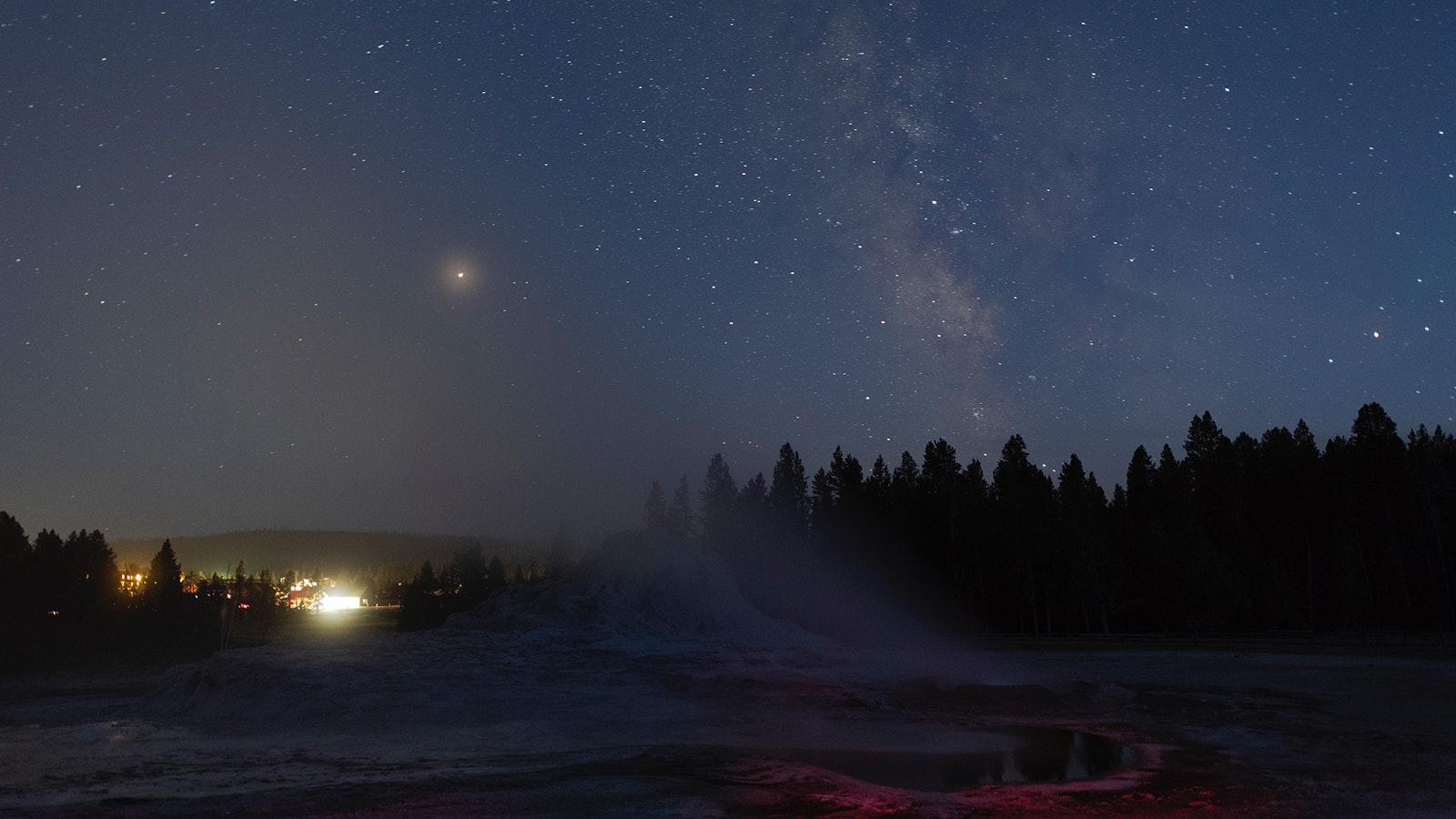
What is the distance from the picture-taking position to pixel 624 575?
57.3 m

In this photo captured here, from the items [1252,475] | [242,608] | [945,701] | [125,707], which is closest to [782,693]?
[945,701]

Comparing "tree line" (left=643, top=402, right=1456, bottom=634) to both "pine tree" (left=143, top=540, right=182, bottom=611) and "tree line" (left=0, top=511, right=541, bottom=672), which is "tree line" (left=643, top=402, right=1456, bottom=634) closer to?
"tree line" (left=0, top=511, right=541, bottom=672)

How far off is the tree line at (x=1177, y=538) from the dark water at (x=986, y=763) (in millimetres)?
58424

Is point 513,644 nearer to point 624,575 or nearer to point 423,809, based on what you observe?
point 624,575

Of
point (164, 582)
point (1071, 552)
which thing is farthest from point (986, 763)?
point (164, 582)

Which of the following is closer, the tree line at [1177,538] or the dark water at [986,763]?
the dark water at [986,763]

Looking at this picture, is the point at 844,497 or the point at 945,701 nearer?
the point at 945,701

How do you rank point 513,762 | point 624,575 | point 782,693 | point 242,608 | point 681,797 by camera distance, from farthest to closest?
point 242,608
point 624,575
point 782,693
point 513,762
point 681,797

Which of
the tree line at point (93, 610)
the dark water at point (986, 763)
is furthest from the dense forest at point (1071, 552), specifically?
the dark water at point (986, 763)

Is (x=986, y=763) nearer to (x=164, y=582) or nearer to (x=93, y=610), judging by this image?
(x=93, y=610)

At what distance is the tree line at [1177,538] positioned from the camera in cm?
7625

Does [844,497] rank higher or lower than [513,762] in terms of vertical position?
higher

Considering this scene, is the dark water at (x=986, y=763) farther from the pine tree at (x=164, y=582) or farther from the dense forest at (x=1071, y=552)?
the pine tree at (x=164, y=582)

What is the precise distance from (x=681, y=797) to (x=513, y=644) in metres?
31.2
